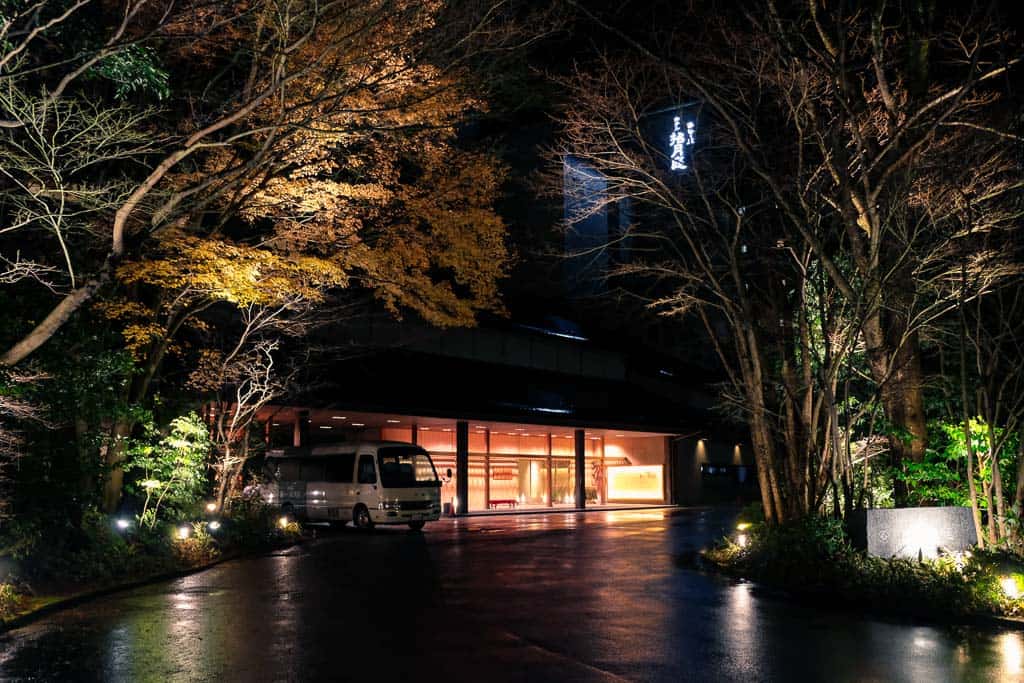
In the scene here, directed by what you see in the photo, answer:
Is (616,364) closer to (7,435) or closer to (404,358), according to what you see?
(404,358)

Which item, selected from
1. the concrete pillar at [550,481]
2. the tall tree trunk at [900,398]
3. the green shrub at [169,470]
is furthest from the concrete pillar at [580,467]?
the tall tree trunk at [900,398]

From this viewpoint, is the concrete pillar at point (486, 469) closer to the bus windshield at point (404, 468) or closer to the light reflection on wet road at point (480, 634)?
the bus windshield at point (404, 468)

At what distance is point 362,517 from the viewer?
27.7 m

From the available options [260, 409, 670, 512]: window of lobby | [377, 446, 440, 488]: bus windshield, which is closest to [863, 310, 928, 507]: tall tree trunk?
[377, 446, 440, 488]: bus windshield

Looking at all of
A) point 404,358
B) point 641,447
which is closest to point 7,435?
point 404,358

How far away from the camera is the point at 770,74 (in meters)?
15.0

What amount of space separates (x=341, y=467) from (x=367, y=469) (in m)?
1.49

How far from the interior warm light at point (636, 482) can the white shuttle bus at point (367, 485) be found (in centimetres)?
2480

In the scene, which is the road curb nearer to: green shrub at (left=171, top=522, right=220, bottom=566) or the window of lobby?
green shrub at (left=171, top=522, right=220, bottom=566)

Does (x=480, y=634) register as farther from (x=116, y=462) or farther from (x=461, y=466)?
(x=461, y=466)

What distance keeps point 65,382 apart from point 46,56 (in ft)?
17.6

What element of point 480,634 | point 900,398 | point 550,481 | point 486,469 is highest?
point 900,398

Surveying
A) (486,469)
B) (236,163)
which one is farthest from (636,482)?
(236,163)

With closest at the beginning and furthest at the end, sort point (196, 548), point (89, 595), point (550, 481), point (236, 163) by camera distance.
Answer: point (89, 595) < point (236, 163) < point (196, 548) < point (550, 481)
